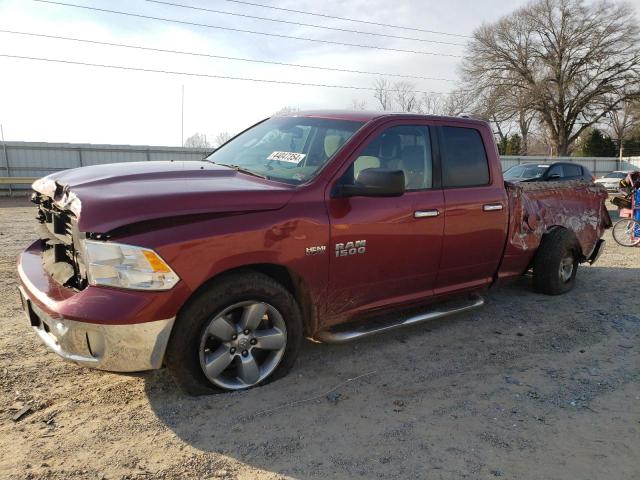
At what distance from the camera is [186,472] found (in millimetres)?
2553

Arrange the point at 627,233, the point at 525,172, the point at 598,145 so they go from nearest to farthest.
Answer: the point at 627,233
the point at 525,172
the point at 598,145

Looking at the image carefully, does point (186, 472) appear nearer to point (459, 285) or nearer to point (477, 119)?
point (459, 285)

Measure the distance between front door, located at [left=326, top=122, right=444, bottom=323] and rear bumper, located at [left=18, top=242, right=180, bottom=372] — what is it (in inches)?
48.6

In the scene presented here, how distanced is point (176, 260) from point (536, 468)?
7.30 feet

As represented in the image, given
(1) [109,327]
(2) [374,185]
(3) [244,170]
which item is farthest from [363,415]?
(3) [244,170]

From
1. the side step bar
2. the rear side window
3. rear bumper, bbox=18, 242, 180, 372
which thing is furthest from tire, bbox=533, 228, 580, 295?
rear bumper, bbox=18, 242, 180, 372

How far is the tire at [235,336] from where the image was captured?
3.01 meters

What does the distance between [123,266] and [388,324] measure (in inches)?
82.5

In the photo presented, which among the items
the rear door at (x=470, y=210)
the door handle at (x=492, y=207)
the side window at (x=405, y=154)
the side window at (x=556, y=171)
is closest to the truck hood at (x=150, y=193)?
the side window at (x=405, y=154)

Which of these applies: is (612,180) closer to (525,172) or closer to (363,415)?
(525,172)

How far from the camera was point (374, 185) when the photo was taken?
134 inches

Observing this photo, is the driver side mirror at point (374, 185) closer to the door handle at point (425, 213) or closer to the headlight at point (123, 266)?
the door handle at point (425, 213)

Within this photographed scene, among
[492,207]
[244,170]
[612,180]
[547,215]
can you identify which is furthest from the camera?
[612,180]

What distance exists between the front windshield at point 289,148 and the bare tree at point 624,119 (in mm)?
45841
